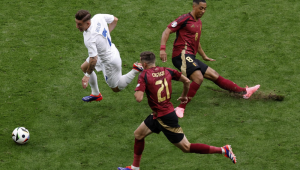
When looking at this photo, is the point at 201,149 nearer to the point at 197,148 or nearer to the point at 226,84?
the point at 197,148

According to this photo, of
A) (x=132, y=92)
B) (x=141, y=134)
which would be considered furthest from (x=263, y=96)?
(x=141, y=134)

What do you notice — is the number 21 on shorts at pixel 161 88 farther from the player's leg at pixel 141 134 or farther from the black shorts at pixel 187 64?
the black shorts at pixel 187 64

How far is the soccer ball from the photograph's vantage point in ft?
24.3

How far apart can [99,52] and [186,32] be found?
5.96 ft

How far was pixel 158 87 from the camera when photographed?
247 inches

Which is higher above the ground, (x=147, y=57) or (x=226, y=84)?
(x=147, y=57)

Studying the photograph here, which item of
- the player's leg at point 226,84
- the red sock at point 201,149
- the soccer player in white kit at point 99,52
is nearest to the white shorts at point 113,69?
the soccer player in white kit at point 99,52

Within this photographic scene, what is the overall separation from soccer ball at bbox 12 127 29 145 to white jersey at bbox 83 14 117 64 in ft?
6.14

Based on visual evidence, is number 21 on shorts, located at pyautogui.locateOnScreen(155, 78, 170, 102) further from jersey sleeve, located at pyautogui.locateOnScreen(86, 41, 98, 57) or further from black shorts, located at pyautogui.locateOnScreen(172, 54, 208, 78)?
black shorts, located at pyautogui.locateOnScreen(172, 54, 208, 78)

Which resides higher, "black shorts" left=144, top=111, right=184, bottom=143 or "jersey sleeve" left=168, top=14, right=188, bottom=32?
"jersey sleeve" left=168, top=14, right=188, bottom=32

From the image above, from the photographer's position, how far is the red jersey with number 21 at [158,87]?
6.24 m

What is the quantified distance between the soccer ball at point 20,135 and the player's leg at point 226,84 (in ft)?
12.4

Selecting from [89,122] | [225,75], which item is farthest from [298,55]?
[89,122]

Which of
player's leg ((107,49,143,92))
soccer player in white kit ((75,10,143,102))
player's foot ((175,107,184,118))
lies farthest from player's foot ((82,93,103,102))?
player's foot ((175,107,184,118))
